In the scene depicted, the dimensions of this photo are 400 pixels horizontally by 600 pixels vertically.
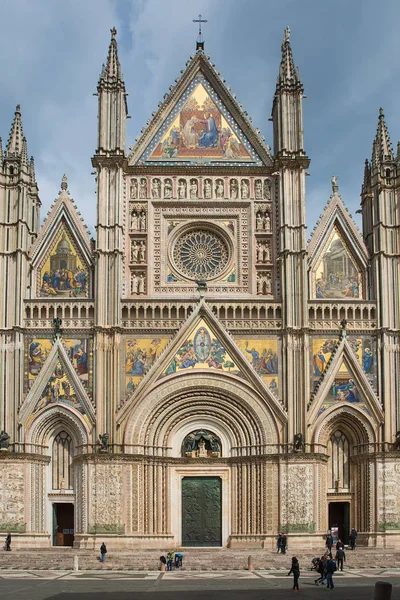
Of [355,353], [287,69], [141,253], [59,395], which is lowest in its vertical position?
[59,395]

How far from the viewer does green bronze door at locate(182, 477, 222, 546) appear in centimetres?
3669

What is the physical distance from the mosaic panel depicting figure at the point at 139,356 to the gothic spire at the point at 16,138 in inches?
365

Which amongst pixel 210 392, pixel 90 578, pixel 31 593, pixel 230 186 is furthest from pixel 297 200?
pixel 31 593

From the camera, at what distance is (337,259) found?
3825 cm

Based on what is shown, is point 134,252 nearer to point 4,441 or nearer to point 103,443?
point 103,443

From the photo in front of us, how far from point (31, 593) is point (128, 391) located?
14.0 m

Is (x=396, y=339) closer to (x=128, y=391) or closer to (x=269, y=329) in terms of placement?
(x=269, y=329)

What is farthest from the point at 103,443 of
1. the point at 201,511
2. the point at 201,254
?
the point at 201,254

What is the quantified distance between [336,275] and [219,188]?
242 inches

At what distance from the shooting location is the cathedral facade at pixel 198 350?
117ft

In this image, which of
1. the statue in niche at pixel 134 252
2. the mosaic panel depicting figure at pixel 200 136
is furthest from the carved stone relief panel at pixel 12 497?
the mosaic panel depicting figure at pixel 200 136

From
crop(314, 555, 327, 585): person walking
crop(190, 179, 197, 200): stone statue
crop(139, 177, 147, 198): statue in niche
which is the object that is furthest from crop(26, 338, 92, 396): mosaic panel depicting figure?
Answer: crop(314, 555, 327, 585): person walking

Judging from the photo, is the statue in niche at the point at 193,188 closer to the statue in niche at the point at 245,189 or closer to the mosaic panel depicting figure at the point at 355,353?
the statue in niche at the point at 245,189

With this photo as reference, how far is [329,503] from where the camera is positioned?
37375 millimetres
